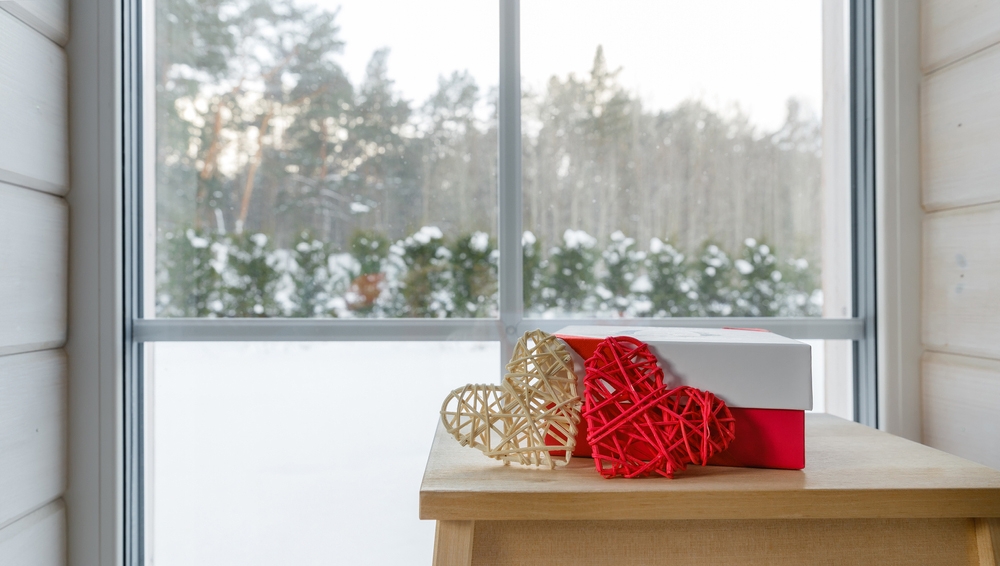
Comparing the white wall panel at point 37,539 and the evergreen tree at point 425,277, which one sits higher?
the evergreen tree at point 425,277

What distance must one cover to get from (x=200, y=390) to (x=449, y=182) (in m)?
0.53

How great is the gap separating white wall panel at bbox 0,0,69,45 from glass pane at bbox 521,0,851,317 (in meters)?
0.70

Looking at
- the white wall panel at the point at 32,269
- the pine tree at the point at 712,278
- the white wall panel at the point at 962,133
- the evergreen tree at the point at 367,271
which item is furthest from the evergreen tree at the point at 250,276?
the white wall panel at the point at 962,133

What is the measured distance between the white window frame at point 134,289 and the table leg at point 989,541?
17.1 inches

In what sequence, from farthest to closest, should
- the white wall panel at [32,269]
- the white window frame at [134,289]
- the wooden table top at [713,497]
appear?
the white window frame at [134,289] < the white wall panel at [32,269] < the wooden table top at [713,497]

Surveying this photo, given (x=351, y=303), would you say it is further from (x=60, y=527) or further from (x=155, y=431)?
(x=60, y=527)

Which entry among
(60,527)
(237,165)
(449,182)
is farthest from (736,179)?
(60,527)

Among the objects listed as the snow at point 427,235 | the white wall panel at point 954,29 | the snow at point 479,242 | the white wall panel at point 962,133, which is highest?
the white wall panel at point 954,29

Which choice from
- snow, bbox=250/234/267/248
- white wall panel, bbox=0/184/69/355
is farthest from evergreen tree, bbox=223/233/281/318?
white wall panel, bbox=0/184/69/355

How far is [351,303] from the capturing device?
3.23 feet

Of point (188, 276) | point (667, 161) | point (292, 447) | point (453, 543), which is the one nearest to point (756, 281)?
point (667, 161)

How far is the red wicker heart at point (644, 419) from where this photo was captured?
0.58m

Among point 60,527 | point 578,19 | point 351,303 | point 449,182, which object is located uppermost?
point 578,19

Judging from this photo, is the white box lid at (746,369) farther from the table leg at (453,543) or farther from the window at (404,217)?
the window at (404,217)
